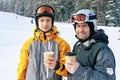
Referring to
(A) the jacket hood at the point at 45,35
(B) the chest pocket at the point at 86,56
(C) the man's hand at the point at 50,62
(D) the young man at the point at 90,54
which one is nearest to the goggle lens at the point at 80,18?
(D) the young man at the point at 90,54

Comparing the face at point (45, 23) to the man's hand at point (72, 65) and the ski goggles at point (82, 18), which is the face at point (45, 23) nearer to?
the ski goggles at point (82, 18)

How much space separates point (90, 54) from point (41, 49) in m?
1.05

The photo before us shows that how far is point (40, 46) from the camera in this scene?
4730mm

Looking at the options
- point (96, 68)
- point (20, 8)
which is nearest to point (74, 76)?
point (96, 68)

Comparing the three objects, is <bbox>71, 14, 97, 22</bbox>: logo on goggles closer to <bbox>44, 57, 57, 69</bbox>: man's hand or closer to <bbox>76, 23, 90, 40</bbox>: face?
<bbox>76, 23, 90, 40</bbox>: face

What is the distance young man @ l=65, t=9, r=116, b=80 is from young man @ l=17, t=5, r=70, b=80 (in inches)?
21.5

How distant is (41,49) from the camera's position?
472 cm

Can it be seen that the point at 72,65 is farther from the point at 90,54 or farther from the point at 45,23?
the point at 45,23

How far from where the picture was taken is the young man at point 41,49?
15.4 feet

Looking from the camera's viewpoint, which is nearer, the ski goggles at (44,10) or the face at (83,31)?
the face at (83,31)

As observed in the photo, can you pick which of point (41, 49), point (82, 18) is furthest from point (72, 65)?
point (41, 49)

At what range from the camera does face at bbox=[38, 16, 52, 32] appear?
4.77 m

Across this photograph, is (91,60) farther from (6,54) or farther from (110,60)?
(6,54)

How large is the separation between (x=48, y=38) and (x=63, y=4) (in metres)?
63.1
